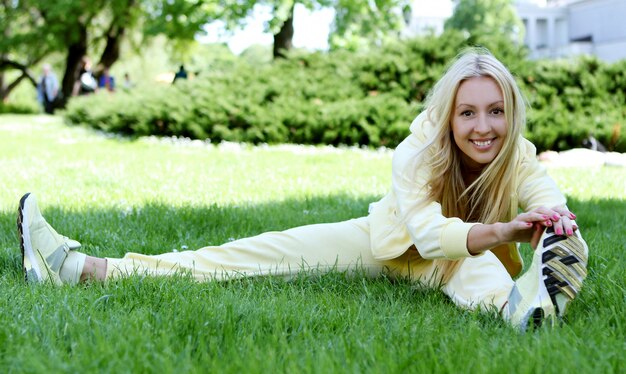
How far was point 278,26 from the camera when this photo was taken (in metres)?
17.1

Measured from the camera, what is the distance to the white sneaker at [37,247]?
10.1 ft

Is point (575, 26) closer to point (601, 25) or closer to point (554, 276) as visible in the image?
point (601, 25)

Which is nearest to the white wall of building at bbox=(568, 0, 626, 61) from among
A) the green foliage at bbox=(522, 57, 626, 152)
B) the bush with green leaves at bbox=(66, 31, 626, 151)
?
the green foliage at bbox=(522, 57, 626, 152)

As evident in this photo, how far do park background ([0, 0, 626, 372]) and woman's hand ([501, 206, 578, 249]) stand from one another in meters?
0.32

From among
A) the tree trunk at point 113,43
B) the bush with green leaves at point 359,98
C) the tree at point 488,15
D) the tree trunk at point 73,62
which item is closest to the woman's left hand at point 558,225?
→ the bush with green leaves at point 359,98

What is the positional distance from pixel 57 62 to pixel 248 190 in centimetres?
4126

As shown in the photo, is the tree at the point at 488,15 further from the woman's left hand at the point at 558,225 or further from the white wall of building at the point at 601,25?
the woman's left hand at the point at 558,225

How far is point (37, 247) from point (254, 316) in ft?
3.95

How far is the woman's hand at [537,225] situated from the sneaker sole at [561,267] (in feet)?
0.09

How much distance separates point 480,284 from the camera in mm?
2902

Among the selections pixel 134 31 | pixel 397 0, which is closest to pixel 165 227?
pixel 397 0

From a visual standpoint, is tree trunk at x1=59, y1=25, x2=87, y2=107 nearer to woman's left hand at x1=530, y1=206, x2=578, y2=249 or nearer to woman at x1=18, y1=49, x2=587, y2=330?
woman at x1=18, y1=49, x2=587, y2=330

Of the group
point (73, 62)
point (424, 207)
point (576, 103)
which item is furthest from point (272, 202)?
point (73, 62)

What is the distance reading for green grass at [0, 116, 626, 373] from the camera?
6.57 ft
